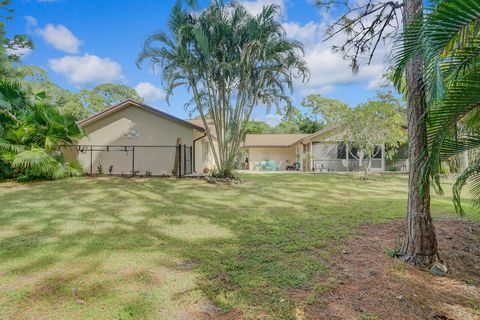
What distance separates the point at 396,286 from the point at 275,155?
29.0 meters

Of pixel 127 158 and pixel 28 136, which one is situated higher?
pixel 28 136

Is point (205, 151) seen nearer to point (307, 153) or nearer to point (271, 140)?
point (307, 153)

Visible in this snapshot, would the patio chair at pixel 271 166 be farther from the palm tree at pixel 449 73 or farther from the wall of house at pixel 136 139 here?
the palm tree at pixel 449 73

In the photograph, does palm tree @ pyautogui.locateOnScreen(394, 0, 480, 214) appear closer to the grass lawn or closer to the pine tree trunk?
the pine tree trunk

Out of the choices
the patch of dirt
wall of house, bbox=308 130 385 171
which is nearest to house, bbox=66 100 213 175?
wall of house, bbox=308 130 385 171

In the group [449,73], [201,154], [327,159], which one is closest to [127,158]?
[201,154]

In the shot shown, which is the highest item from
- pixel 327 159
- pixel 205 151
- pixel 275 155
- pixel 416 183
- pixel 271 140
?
pixel 271 140

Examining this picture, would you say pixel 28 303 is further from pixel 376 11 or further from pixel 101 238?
pixel 376 11

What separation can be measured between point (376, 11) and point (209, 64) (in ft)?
27.0

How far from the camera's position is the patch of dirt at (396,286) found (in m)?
2.91

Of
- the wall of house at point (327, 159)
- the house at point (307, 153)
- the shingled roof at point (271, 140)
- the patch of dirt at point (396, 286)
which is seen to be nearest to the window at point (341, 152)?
the house at point (307, 153)

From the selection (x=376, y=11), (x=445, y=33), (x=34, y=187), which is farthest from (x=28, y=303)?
(x=34, y=187)

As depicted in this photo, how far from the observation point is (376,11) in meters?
5.22

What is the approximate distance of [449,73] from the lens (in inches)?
118
